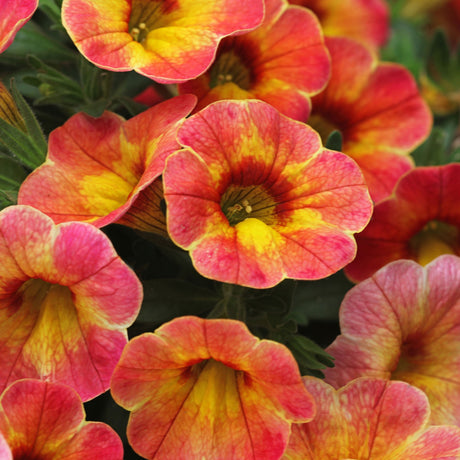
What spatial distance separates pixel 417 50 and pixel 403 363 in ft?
3.06

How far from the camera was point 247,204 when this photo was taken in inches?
28.8

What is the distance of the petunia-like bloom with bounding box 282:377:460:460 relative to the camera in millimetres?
704

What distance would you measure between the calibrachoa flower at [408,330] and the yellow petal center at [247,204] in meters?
0.13

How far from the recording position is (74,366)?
2.21 ft

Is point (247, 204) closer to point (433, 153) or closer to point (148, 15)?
point (148, 15)

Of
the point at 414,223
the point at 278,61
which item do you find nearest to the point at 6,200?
the point at 278,61

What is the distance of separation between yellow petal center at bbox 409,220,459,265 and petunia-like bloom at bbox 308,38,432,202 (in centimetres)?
11

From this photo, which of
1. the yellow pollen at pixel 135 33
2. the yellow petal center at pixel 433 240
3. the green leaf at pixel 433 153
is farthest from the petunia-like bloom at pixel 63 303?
the green leaf at pixel 433 153

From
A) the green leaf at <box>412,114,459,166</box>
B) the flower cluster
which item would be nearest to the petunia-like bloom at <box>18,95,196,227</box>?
the flower cluster

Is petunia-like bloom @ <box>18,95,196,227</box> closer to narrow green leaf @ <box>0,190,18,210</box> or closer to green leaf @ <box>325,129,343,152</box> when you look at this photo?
narrow green leaf @ <box>0,190,18,210</box>

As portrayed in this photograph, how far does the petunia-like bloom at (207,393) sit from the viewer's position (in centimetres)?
62

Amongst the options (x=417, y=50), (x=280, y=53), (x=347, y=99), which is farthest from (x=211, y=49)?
(x=417, y=50)

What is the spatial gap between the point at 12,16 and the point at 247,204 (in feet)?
1.02

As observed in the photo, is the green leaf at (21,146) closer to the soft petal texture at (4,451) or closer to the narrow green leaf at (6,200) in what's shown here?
the narrow green leaf at (6,200)
